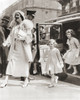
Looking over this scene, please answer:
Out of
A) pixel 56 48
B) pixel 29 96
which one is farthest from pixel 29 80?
pixel 56 48

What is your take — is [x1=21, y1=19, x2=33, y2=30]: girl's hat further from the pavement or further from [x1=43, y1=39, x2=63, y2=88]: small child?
the pavement

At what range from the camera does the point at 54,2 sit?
321 cm

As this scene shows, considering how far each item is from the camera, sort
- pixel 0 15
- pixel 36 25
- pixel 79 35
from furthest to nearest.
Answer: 1. pixel 0 15
2. pixel 36 25
3. pixel 79 35

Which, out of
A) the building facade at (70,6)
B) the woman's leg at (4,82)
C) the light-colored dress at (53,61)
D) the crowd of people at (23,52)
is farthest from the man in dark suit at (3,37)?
the building facade at (70,6)

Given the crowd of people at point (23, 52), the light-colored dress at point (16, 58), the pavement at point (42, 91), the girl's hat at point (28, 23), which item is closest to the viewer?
the pavement at point (42, 91)

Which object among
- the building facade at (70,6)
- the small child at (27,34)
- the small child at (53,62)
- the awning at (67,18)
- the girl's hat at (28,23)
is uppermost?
the building facade at (70,6)

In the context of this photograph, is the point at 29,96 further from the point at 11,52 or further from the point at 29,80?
the point at 11,52

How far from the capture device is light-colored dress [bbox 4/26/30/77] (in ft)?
11.2

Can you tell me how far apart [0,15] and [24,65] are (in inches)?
29.5

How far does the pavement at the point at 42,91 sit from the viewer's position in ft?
10.0

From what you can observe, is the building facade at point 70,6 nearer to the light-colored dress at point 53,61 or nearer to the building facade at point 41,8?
the building facade at point 41,8

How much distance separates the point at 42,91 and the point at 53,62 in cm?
37

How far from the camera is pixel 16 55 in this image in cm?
343

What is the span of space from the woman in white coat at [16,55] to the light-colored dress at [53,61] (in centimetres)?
26
